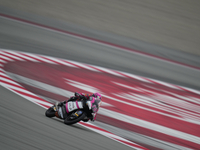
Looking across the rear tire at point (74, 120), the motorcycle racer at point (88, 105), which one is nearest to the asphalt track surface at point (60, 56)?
the rear tire at point (74, 120)

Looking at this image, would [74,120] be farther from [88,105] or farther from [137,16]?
[137,16]

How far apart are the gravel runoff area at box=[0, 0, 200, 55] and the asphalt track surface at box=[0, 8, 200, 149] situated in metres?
4.77

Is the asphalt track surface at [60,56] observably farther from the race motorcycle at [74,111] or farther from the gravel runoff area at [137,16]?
the gravel runoff area at [137,16]

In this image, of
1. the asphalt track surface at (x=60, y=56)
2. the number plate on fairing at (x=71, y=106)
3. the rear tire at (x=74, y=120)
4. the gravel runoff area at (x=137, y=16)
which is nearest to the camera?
the asphalt track surface at (x=60, y=56)

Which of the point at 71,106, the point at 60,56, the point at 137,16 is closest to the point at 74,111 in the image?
the point at 71,106

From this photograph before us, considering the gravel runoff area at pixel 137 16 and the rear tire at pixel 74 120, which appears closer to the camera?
the rear tire at pixel 74 120

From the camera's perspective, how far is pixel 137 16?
1969cm

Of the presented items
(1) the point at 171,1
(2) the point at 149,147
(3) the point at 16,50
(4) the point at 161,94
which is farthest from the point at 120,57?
(1) the point at 171,1

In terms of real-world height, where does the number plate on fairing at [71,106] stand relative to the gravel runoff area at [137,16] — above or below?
below

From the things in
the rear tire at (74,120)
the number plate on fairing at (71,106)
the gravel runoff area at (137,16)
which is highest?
the gravel runoff area at (137,16)

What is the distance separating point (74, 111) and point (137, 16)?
53.8 feet

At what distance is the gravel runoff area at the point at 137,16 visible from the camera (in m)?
18.2

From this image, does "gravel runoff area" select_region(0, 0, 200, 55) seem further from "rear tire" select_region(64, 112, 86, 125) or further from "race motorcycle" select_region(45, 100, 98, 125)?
Result: "rear tire" select_region(64, 112, 86, 125)

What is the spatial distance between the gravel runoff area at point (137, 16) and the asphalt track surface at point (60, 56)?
477cm
